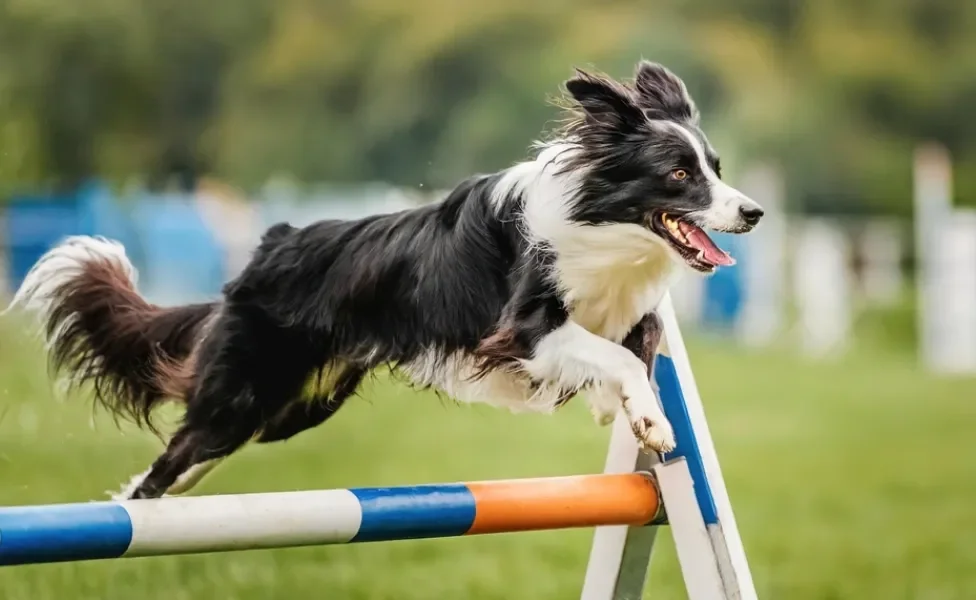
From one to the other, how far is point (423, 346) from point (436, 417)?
719 centimetres

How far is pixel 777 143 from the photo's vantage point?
971 inches

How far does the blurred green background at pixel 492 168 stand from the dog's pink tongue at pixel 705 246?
747 mm

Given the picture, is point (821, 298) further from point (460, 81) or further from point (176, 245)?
point (176, 245)

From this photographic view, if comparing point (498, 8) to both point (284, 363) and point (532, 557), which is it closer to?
point (532, 557)

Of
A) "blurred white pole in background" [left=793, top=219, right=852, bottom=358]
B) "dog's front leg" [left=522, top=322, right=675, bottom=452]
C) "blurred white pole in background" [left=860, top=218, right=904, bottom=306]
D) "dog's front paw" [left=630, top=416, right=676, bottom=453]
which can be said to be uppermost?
"dog's front leg" [left=522, top=322, right=675, bottom=452]

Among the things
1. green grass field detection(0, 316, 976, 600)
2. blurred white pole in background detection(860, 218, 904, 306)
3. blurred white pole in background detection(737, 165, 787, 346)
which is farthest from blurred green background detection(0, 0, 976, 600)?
blurred white pole in background detection(860, 218, 904, 306)

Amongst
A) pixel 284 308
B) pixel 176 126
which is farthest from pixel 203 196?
pixel 284 308

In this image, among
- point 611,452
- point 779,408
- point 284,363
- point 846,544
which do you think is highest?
point 284,363

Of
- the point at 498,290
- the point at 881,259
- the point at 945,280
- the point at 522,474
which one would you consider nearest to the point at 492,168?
the point at 945,280

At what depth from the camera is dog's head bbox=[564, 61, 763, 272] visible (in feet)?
10.7

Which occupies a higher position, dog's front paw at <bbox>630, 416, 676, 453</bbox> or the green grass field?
dog's front paw at <bbox>630, 416, 676, 453</bbox>

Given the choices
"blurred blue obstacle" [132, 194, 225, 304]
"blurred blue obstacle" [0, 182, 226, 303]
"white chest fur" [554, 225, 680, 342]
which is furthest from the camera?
"blurred blue obstacle" [132, 194, 225, 304]

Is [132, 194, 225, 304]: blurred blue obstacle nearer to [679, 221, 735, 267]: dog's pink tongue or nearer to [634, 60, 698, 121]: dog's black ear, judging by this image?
[634, 60, 698, 121]: dog's black ear

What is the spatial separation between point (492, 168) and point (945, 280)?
5453 mm
